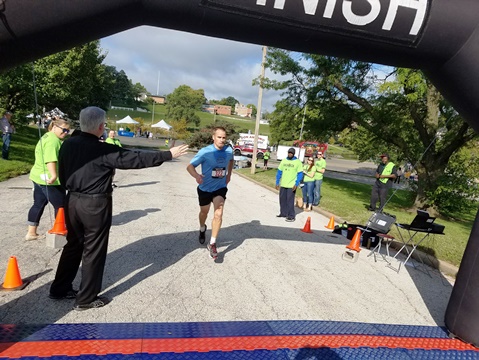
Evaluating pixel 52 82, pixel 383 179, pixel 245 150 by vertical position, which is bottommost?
pixel 245 150

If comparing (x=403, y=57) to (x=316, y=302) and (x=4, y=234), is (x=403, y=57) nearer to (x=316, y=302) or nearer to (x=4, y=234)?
(x=316, y=302)

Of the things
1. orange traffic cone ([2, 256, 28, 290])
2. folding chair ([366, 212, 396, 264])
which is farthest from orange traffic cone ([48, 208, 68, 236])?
folding chair ([366, 212, 396, 264])

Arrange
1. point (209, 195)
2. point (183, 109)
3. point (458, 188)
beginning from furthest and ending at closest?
point (183, 109) < point (458, 188) < point (209, 195)

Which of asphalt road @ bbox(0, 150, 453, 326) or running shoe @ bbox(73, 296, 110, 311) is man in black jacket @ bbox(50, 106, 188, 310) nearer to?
running shoe @ bbox(73, 296, 110, 311)

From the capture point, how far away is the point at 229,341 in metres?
2.90

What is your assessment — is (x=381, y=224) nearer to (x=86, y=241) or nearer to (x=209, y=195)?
(x=209, y=195)

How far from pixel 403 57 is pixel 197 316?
3.35m

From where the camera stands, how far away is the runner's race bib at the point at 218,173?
16.8ft

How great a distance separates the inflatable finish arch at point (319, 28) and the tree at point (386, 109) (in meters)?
9.06

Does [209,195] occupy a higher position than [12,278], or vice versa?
[209,195]

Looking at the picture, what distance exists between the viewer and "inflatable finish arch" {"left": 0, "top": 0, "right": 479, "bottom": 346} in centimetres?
231

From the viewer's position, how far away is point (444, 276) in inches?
228

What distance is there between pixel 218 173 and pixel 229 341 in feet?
9.07

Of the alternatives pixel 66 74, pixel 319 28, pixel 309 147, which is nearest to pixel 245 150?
pixel 66 74
